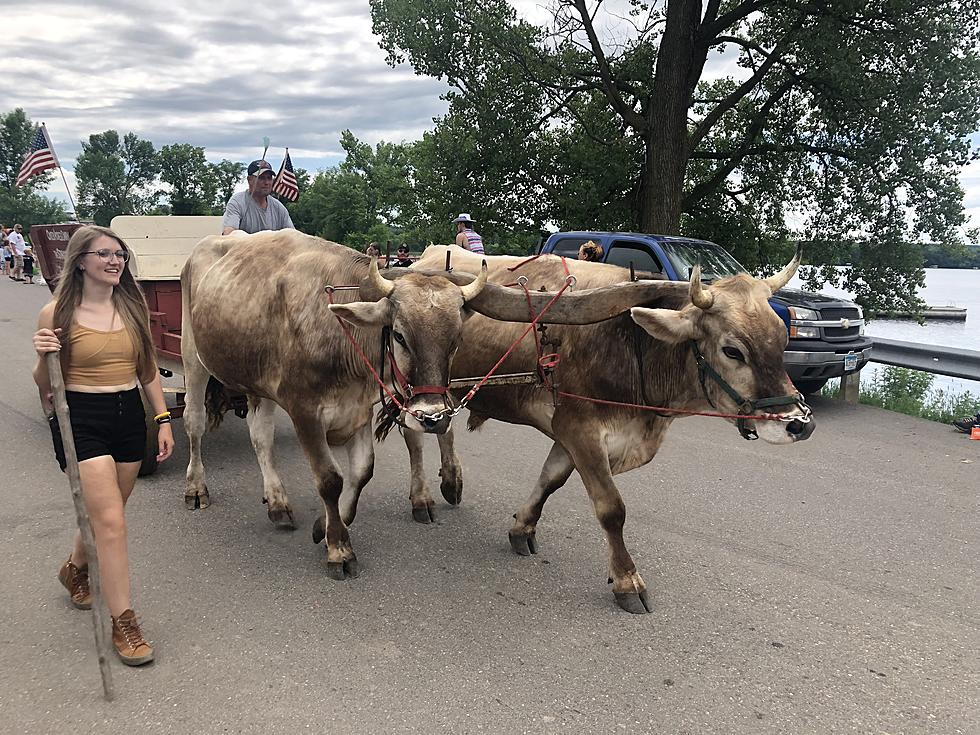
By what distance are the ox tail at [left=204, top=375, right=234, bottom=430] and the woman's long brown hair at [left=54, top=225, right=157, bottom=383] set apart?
9.43ft

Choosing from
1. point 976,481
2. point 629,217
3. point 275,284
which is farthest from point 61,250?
point 629,217

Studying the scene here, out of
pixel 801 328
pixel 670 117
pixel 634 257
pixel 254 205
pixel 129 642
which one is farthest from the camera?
pixel 670 117

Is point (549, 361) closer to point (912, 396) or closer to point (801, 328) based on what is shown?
point (801, 328)

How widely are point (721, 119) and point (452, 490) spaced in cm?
1286

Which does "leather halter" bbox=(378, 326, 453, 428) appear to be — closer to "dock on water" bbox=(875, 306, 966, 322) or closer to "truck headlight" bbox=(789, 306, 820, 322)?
"truck headlight" bbox=(789, 306, 820, 322)

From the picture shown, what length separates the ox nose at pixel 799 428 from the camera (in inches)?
145

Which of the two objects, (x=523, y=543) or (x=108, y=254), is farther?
(x=523, y=543)

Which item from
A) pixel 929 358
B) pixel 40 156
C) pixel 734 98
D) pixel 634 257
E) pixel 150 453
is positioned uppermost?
pixel 734 98

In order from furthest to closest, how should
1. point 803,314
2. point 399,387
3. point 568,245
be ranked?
1. point 568,245
2. point 803,314
3. point 399,387

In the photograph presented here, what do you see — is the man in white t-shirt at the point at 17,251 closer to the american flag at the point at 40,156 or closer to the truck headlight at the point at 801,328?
the american flag at the point at 40,156

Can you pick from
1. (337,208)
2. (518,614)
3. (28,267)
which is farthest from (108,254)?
(337,208)

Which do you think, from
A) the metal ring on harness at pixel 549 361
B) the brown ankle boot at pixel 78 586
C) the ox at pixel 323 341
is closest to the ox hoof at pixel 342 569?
the ox at pixel 323 341

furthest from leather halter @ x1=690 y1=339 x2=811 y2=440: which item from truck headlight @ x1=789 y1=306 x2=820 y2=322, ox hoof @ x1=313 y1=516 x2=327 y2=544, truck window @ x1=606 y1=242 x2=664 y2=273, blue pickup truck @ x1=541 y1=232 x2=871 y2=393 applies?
truck headlight @ x1=789 y1=306 x2=820 y2=322

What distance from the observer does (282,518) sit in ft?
17.1
